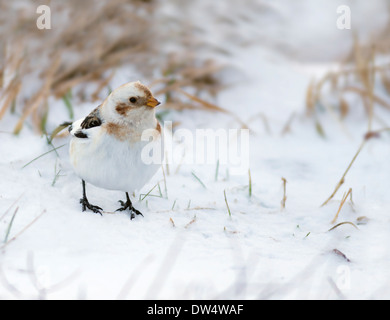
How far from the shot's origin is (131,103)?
1942 mm

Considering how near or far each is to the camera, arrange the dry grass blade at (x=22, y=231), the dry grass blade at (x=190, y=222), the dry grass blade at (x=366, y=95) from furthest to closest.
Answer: the dry grass blade at (x=366, y=95) → the dry grass blade at (x=190, y=222) → the dry grass blade at (x=22, y=231)

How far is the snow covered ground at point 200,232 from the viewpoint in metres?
1.68

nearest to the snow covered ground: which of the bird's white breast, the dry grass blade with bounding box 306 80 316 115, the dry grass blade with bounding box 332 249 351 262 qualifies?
the dry grass blade with bounding box 332 249 351 262

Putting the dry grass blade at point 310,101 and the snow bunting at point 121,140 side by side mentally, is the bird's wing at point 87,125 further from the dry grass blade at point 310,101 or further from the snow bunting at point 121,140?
the dry grass blade at point 310,101

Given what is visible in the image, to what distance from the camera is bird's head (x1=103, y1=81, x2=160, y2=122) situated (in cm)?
193

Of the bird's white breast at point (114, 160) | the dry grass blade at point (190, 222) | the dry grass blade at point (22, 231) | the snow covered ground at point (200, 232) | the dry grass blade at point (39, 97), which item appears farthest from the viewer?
the dry grass blade at point (39, 97)

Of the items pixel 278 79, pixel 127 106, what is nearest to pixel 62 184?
pixel 127 106

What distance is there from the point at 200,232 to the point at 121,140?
535mm

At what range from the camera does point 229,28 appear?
198 inches

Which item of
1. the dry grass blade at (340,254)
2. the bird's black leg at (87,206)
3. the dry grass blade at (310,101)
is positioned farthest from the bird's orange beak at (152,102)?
the dry grass blade at (310,101)

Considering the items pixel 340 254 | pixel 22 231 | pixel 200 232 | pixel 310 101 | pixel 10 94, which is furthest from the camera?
pixel 310 101

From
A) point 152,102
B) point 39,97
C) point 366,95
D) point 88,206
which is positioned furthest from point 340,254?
point 366,95

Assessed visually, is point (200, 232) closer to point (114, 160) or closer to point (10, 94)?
point (114, 160)

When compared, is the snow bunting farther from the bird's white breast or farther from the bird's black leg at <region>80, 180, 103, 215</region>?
the bird's black leg at <region>80, 180, 103, 215</region>
